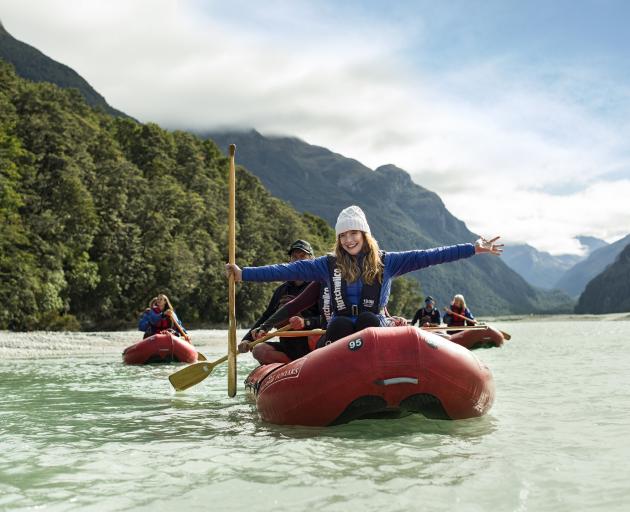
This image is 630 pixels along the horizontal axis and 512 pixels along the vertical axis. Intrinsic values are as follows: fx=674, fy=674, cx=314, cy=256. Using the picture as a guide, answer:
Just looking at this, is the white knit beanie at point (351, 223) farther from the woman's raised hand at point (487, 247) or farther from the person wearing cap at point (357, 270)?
the woman's raised hand at point (487, 247)

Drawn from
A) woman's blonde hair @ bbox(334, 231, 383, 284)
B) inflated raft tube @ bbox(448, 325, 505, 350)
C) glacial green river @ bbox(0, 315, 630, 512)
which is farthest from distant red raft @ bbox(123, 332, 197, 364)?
woman's blonde hair @ bbox(334, 231, 383, 284)

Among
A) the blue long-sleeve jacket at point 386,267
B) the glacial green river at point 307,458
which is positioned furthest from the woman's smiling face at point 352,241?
the glacial green river at point 307,458

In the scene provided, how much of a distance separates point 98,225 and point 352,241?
39.2 m

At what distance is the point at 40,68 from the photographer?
141250 millimetres

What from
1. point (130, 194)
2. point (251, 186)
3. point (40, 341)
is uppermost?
point (251, 186)

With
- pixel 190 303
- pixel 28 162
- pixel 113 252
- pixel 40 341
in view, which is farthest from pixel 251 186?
pixel 40 341

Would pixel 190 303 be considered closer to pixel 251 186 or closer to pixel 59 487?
pixel 251 186

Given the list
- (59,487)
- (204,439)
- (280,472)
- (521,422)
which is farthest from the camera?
(521,422)

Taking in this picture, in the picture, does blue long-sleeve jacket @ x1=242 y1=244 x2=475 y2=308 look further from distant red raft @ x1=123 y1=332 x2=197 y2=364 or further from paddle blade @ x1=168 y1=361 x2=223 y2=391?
distant red raft @ x1=123 y1=332 x2=197 y2=364

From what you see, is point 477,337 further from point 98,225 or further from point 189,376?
point 98,225

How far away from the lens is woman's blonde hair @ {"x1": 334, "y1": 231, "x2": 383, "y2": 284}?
21.8ft

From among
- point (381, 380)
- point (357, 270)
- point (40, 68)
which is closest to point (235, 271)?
point (357, 270)

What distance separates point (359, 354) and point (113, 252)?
41.0 meters

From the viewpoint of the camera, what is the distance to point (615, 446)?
5.66 metres
